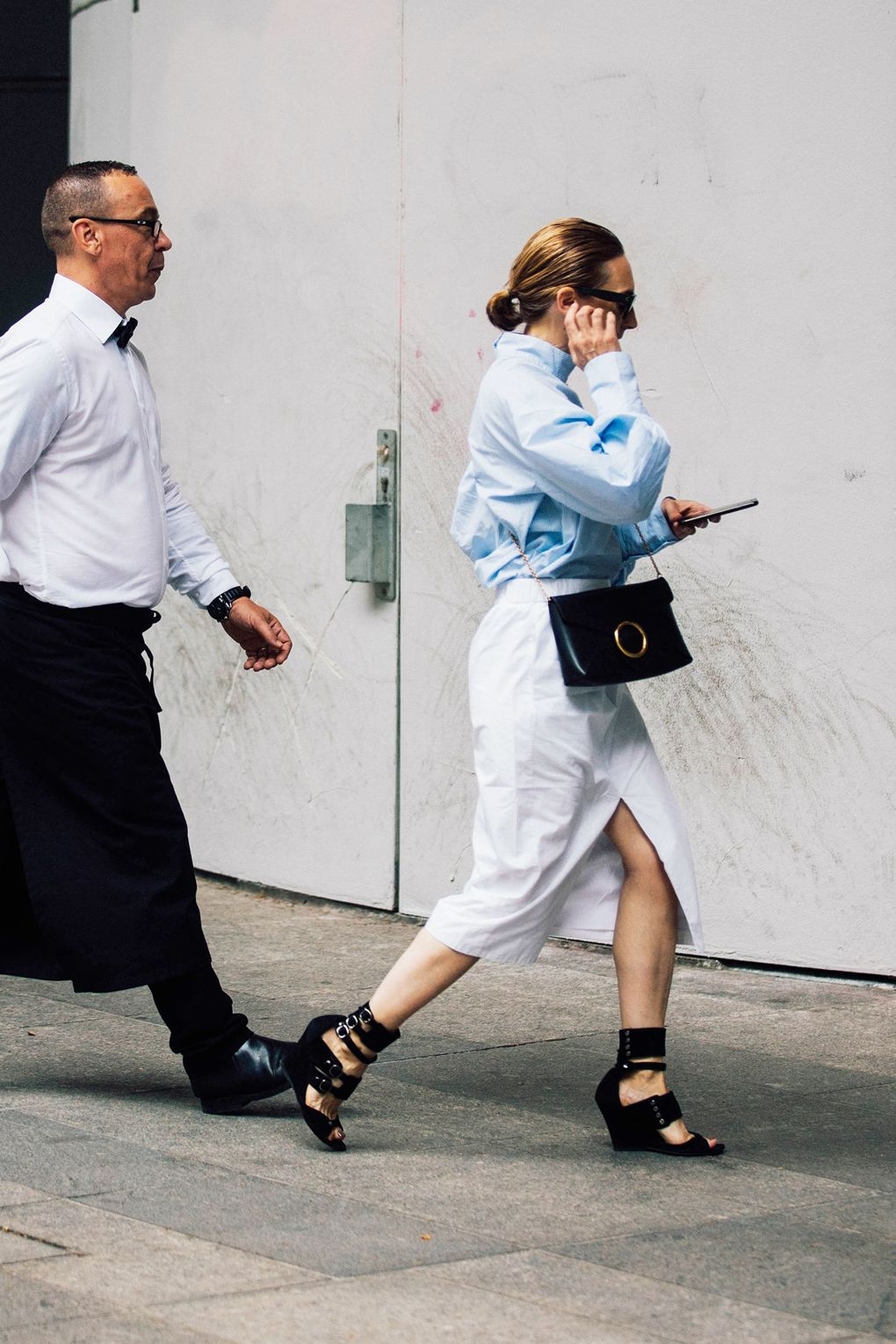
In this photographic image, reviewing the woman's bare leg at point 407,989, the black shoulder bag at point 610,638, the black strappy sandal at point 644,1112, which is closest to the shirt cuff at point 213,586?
the black shoulder bag at point 610,638

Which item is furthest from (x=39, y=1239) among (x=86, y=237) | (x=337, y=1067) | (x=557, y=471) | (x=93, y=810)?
(x=86, y=237)

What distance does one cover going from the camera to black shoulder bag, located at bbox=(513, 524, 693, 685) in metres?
4.07

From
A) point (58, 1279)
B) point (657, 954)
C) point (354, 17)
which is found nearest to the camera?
point (58, 1279)

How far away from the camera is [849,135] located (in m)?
5.62

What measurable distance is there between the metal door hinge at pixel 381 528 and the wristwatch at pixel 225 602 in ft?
6.53

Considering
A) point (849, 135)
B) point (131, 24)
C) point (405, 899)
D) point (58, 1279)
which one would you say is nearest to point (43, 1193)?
point (58, 1279)

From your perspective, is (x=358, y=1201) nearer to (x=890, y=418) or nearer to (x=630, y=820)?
(x=630, y=820)

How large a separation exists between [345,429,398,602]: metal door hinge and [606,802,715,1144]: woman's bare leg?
8.86 feet

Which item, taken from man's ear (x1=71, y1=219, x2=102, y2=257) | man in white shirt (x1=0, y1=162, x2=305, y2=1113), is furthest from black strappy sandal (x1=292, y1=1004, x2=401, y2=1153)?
man's ear (x1=71, y1=219, x2=102, y2=257)

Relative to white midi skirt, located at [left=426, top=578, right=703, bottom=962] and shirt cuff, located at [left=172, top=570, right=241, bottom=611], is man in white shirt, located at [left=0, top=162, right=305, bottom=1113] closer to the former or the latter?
shirt cuff, located at [left=172, top=570, right=241, bottom=611]

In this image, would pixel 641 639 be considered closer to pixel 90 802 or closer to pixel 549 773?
pixel 549 773

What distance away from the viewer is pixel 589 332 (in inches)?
161

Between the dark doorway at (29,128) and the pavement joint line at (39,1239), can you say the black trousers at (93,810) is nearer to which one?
the pavement joint line at (39,1239)

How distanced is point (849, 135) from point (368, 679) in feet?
7.76
